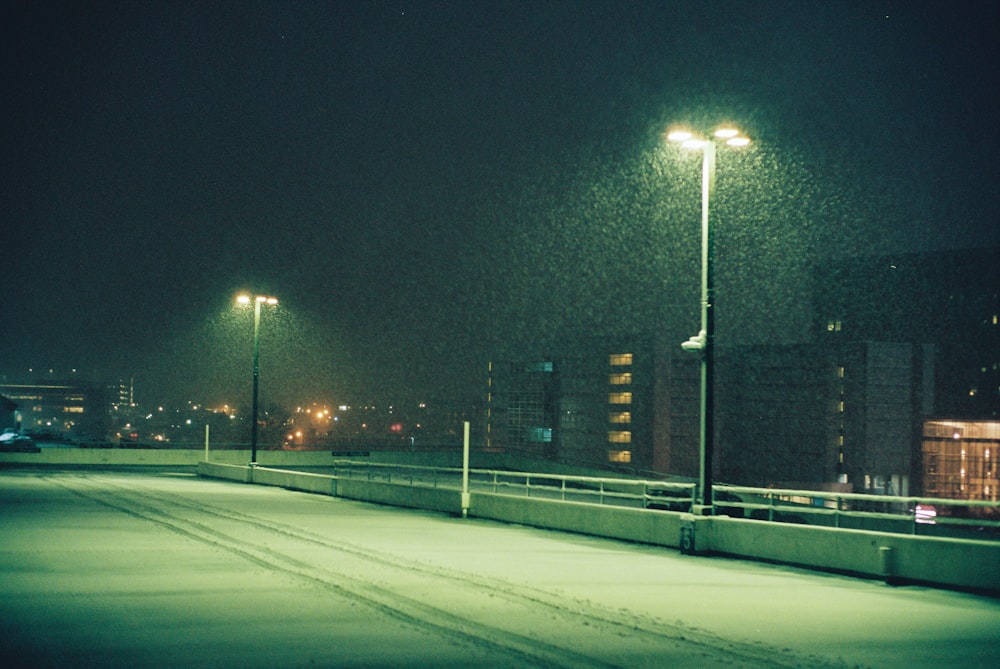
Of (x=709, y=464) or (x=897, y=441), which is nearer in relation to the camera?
(x=709, y=464)

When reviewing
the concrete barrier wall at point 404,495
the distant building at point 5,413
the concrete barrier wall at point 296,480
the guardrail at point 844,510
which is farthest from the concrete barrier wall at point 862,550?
the distant building at point 5,413

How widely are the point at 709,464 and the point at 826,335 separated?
167 metres

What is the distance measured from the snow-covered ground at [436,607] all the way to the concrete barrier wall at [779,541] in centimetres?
43

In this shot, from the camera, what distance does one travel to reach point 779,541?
55.5 ft

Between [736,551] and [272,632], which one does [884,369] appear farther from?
[272,632]

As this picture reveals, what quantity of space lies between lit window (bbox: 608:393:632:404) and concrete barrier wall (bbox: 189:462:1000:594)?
12466cm

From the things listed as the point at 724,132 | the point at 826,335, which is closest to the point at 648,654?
the point at 724,132

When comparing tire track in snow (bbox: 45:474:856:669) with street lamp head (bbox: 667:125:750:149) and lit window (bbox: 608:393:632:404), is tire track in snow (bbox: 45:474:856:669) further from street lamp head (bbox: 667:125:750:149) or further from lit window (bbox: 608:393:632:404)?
lit window (bbox: 608:393:632:404)

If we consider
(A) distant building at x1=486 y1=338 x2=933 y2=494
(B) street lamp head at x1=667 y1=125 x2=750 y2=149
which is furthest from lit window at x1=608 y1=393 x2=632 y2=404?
(B) street lamp head at x1=667 y1=125 x2=750 y2=149

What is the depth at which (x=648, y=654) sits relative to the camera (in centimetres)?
908

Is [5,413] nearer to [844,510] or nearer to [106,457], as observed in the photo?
[106,457]

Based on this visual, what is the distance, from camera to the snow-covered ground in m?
9.01

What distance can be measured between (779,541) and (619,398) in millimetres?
136405

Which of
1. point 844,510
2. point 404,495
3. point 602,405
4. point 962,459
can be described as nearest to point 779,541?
point 844,510
